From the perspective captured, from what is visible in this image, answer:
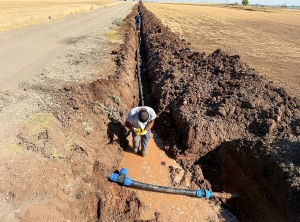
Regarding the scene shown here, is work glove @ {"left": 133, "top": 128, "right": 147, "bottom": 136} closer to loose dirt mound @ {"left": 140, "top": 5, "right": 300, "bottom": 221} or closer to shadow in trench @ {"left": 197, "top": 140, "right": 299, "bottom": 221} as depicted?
loose dirt mound @ {"left": 140, "top": 5, "right": 300, "bottom": 221}

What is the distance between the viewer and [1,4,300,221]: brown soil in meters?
4.73

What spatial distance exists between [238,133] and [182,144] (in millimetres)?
1605

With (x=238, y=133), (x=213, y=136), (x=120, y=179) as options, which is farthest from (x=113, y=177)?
(x=238, y=133)

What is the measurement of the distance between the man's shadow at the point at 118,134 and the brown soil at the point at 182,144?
30mm

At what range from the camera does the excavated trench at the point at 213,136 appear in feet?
16.5

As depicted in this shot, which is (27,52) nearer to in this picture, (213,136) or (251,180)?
(213,136)

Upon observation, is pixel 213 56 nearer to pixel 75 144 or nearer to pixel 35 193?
pixel 75 144

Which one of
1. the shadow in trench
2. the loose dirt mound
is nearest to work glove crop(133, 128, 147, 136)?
the loose dirt mound

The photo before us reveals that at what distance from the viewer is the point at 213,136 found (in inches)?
252

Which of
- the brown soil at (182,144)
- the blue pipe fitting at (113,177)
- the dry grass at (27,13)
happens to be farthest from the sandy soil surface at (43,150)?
the dry grass at (27,13)

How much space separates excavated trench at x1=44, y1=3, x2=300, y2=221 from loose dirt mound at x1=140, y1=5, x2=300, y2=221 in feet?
0.06

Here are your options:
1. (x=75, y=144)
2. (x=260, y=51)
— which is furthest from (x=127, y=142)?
(x=260, y=51)

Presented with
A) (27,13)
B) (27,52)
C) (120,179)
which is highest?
(27,13)

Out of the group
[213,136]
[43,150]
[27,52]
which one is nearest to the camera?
[43,150]
